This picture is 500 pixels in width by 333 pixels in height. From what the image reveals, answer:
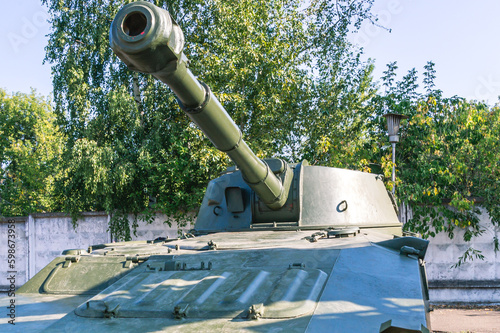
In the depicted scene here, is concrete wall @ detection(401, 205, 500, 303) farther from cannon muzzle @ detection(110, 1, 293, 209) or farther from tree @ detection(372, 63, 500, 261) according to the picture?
cannon muzzle @ detection(110, 1, 293, 209)

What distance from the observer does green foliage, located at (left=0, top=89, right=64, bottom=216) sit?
21.1 metres

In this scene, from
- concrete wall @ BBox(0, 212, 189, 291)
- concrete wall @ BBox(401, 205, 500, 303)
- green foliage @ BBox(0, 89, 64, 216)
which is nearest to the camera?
concrete wall @ BBox(401, 205, 500, 303)

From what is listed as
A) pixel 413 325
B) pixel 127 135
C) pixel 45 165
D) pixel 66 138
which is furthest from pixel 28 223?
pixel 413 325

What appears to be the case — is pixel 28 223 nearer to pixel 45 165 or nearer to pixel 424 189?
pixel 45 165

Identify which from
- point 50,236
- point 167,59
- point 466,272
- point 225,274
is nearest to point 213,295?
point 225,274

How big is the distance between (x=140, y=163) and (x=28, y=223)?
4252 millimetres

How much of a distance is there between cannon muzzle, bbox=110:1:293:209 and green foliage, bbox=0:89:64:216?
669 inches

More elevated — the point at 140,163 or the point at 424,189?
the point at 140,163

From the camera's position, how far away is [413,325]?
10.3 feet

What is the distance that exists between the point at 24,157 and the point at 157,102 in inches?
442

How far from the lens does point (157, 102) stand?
1321 centimetres

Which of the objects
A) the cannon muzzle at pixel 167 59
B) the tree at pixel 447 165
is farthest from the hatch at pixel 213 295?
the tree at pixel 447 165

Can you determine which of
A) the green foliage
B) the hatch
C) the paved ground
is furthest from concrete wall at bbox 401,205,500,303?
the green foliage

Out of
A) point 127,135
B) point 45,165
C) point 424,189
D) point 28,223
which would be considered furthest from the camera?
point 45,165
